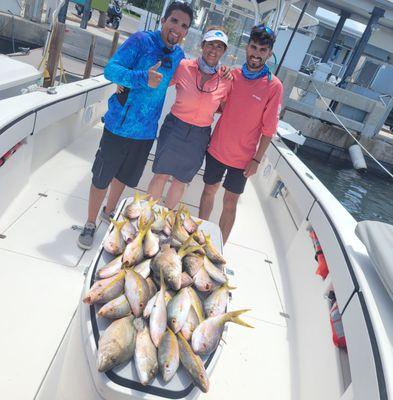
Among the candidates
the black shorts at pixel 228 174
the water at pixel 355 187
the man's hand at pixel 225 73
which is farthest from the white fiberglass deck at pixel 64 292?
the water at pixel 355 187

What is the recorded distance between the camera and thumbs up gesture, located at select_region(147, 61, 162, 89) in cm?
216

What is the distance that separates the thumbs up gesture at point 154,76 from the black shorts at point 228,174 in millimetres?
797

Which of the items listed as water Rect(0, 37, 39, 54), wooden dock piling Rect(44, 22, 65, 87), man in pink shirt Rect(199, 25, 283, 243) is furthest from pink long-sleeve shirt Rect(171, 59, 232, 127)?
water Rect(0, 37, 39, 54)

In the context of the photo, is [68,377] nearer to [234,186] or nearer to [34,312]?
[34,312]

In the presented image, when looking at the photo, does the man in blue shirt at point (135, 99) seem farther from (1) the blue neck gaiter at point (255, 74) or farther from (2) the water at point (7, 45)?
(2) the water at point (7, 45)

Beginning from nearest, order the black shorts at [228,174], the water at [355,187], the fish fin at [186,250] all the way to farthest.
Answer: the fish fin at [186,250] < the black shorts at [228,174] < the water at [355,187]

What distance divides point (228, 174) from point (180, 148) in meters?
0.42

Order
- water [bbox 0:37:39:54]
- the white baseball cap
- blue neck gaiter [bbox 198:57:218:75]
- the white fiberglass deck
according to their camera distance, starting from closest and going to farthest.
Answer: the white fiberglass deck → the white baseball cap → blue neck gaiter [bbox 198:57:218:75] → water [bbox 0:37:39:54]

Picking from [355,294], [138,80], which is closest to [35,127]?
[138,80]

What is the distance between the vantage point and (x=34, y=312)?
2.06 m

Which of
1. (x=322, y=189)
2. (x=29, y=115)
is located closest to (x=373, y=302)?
(x=322, y=189)

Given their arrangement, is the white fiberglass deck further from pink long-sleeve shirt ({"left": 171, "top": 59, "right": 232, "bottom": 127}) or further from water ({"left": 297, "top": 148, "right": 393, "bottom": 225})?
water ({"left": 297, "top": 148, "right": 393, "bottom": 225})

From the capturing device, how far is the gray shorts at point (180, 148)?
2.63 m

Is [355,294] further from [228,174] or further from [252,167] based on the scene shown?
[228,174]
